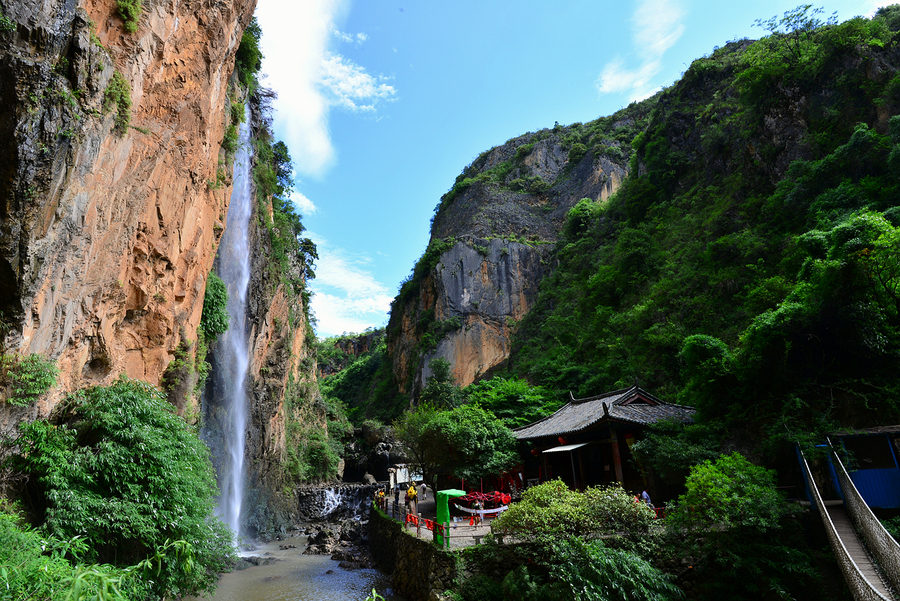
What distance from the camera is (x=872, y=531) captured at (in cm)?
784

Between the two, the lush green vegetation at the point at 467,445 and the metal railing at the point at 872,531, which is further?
the lush green vegetation at the point at 467,445

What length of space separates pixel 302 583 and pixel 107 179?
12.2 meters

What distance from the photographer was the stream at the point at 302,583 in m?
13.0

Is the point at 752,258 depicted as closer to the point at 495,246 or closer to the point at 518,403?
the point at 518,403

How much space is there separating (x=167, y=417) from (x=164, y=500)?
1789 millimetres

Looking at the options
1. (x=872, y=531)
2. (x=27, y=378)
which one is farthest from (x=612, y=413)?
(x=27, y=378)

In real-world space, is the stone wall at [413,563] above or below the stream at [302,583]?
above

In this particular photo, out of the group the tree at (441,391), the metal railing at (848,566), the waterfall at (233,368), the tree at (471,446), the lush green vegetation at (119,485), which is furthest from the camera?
the tree at (441,391)

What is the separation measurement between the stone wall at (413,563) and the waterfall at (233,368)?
25.0ft

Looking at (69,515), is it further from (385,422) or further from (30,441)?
(385,422)

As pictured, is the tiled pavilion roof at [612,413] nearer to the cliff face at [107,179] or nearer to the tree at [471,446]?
the tree at [471,446]

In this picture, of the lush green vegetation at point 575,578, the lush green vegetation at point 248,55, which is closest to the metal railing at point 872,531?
the lush green vegetation at point 575,578

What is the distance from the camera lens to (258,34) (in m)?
22.5

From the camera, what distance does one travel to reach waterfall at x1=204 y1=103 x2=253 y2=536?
66.3ft
